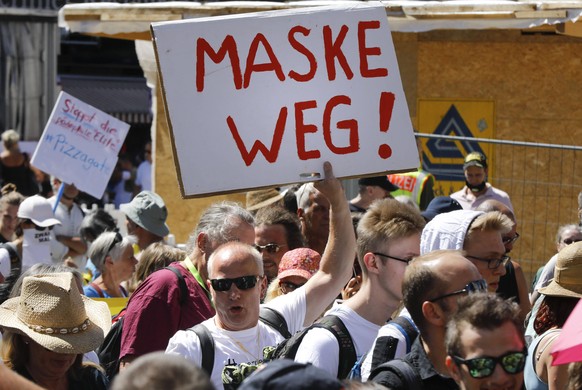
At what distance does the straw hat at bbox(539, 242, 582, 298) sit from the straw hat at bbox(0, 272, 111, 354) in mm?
1922

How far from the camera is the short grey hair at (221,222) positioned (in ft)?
19.3

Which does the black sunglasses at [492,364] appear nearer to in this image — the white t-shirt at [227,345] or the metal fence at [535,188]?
the white t-shirt at [227,345]

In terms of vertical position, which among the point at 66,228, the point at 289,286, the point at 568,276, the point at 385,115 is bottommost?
the point at 66,228

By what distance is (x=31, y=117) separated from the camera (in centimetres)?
2423

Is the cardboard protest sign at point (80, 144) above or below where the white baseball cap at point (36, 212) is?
above

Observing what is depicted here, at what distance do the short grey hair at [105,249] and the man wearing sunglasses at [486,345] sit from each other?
4544mm

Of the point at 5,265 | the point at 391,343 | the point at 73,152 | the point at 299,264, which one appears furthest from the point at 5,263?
the point at 391,343

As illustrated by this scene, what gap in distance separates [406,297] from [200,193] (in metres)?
1.30

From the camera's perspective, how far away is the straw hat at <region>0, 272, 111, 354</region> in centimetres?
477

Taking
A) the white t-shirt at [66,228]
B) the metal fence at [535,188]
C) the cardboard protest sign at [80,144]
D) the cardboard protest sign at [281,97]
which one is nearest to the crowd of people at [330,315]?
the cardboard protest sign at [281,97]

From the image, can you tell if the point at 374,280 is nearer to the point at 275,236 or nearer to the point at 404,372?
the point at 404,372

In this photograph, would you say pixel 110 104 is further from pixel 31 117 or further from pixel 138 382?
pixel 138 382

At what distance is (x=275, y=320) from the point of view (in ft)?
17.7

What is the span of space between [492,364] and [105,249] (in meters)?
4.84
